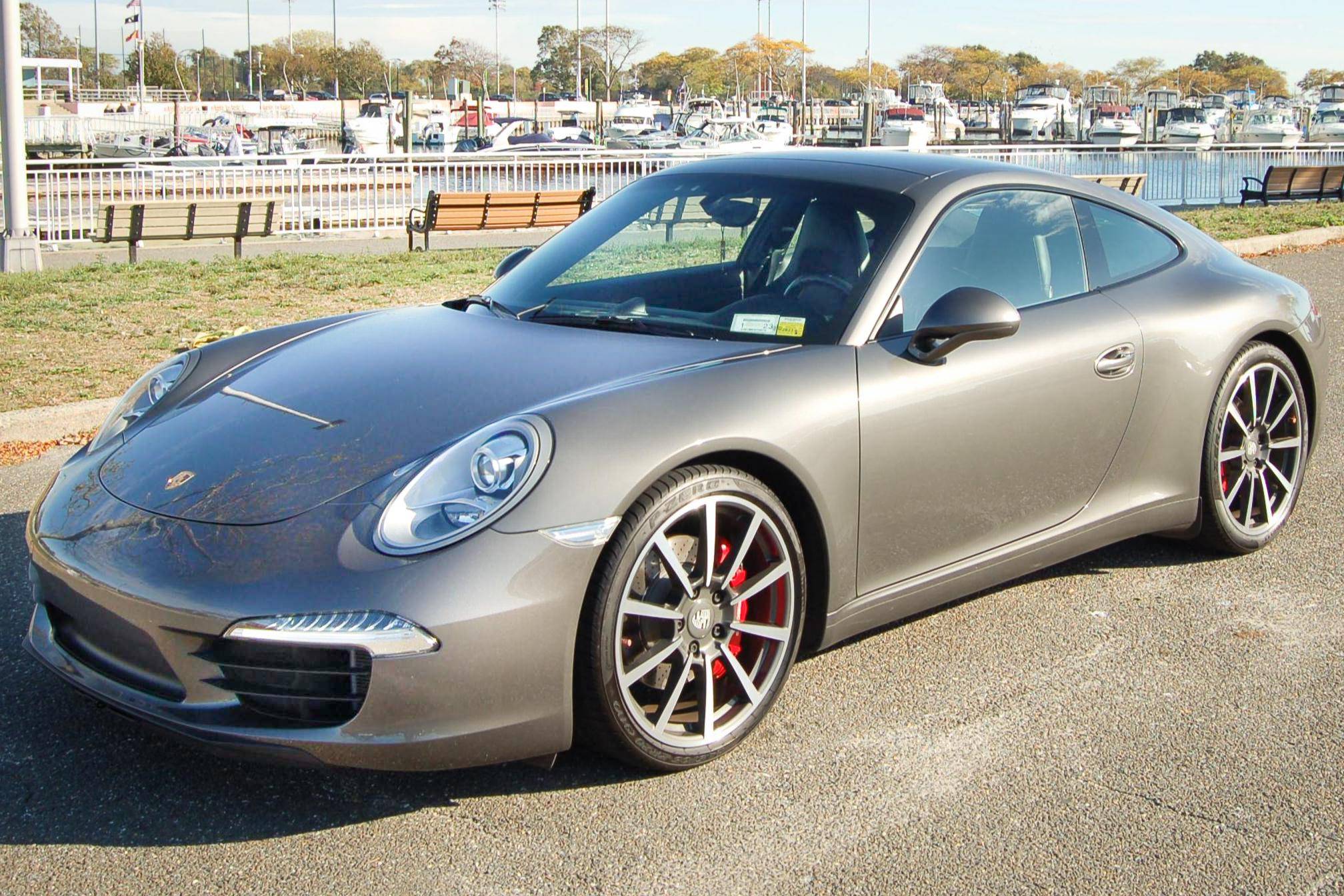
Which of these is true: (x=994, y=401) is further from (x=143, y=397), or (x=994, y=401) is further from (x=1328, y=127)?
(x=1328, y=127)

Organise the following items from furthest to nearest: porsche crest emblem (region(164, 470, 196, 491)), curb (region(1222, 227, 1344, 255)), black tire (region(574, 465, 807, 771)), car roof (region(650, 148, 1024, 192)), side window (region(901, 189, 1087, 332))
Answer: curb (region(1222, 227, 1344, 255))
car roof (region(650, 148, 1024, 192))
side window (region(901, 189, 1087, 332))
porsche crest emblem (region(164, 470, 196, 491))
black tire (region(574, 465, 807, 771))

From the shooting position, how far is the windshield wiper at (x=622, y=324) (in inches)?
151

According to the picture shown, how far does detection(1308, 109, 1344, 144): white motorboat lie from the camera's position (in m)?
60.5

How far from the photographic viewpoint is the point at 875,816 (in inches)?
122

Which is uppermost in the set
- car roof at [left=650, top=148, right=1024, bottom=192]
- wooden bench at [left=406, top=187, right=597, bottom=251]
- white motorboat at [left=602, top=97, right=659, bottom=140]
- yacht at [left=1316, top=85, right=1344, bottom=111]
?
yacht at [left=1316, top=85, right=1344, bottom=111]

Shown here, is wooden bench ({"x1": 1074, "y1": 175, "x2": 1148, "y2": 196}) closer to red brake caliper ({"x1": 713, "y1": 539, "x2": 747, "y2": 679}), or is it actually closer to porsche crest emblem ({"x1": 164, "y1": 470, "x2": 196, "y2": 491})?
red brake caliper ({"x1": 713, "y1": 539, "x2": 747, "y2": 679})

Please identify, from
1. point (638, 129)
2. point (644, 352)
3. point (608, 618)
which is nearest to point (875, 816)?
point (608, 618)

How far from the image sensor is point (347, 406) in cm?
346

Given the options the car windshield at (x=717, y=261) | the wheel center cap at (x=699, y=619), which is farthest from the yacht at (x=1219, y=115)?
the wheel center cap at (x=699, y=619)

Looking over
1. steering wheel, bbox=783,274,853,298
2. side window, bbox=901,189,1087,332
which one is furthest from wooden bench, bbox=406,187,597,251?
steering wheel, bbox=783,274,853,298

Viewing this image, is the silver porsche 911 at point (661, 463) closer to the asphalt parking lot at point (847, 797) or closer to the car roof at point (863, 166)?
the car roof at point (863, 166)

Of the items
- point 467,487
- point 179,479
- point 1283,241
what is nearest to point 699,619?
point 467,487

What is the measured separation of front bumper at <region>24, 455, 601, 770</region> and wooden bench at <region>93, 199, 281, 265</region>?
490 inches

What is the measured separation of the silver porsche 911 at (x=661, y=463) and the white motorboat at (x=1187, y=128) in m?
53.9
